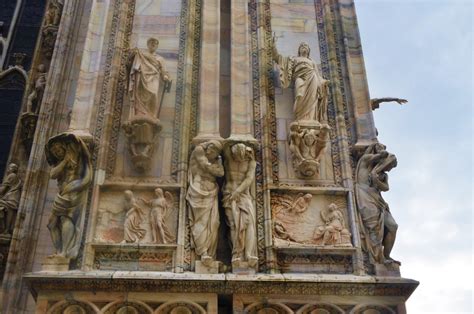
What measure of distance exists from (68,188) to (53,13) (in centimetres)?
704

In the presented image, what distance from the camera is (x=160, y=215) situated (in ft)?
31.4

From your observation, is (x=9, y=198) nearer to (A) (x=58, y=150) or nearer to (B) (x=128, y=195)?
(A) (x=58, y=150)

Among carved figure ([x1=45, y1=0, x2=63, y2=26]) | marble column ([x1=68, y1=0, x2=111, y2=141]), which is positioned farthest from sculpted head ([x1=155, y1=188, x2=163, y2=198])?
carved figure ([x1=45, y1=0, x2=63, y2=26])

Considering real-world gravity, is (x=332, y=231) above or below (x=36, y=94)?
below

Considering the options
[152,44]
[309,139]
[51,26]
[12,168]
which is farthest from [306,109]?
[51,26]

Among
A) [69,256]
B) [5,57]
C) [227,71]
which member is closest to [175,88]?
[227,71]

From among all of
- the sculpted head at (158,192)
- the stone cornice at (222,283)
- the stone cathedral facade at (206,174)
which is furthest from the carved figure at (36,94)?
the stone cornice at (222,283)

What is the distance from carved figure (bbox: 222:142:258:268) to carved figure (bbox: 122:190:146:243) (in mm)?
1380

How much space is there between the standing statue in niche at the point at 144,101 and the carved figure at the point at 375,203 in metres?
3.66

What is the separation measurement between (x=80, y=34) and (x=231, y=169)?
6.25 meters

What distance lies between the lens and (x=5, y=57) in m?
15.4

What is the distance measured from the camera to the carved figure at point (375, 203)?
9544mm

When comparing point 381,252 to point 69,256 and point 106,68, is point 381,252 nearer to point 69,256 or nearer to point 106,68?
point 69,256

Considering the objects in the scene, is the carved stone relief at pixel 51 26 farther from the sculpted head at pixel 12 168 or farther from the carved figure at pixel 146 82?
the carved figure at pixel 146 82
